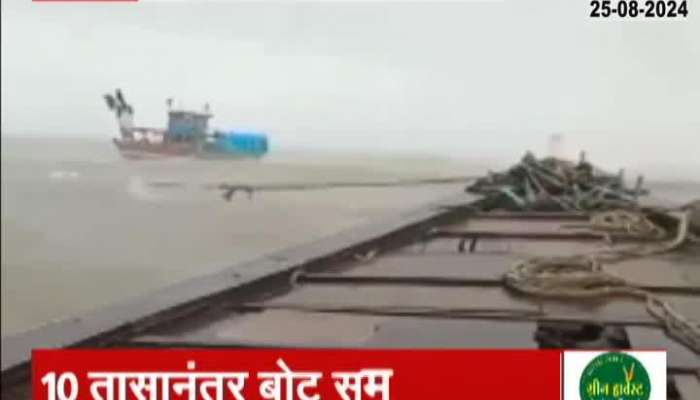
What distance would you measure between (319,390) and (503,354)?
177 millimetres

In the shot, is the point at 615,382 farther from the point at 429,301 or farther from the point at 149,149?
the point at 149,149

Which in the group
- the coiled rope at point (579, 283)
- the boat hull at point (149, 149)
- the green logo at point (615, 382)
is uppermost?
the boat hull at point (149, 149)

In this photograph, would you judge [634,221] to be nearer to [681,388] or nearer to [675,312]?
[675,312]

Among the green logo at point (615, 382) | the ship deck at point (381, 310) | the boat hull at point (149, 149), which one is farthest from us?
the boat hull at point (149, 149)

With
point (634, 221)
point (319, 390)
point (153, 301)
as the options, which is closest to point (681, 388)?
point (319, 390)

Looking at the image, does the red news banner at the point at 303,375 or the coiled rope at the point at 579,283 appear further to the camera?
the coiled rope at the point at 579,283

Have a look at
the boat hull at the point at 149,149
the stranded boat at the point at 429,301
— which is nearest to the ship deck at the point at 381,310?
the stranded boat at the point at 429,301

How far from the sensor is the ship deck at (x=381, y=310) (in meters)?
0.83

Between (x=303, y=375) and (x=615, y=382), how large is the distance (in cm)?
29

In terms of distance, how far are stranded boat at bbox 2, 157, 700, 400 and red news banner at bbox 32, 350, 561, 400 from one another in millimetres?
97

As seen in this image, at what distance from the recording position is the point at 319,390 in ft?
2.25

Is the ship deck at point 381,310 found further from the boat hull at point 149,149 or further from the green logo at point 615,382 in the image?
the boat hull at point 149,149

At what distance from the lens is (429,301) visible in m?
1.02

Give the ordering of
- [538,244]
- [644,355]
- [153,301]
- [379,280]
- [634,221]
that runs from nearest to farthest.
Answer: [644,355], [153,301], [379,280], [538,244], [634,221]
